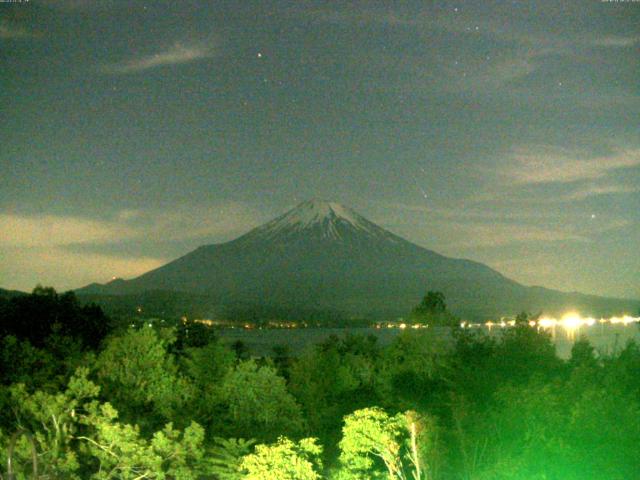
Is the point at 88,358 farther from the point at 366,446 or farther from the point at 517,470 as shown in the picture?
the point at 517,470

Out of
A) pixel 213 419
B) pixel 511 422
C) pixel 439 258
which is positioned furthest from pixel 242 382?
pixel 439 258

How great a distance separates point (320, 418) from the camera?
22.1 meters

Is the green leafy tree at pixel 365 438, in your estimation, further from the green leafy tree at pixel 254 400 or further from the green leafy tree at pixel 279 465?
the green leafy tree at pixel 254 400

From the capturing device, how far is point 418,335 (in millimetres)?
34125

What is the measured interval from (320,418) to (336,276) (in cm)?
10890

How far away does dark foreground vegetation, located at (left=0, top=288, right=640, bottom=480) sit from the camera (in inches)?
443

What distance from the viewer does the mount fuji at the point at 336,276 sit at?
11925 centimetres

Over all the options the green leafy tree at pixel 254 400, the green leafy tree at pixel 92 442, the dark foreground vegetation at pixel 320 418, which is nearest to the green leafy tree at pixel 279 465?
the dark foreground vegetation at pixel 320 418

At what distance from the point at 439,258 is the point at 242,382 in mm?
122052

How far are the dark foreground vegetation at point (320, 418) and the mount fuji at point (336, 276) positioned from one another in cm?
9070

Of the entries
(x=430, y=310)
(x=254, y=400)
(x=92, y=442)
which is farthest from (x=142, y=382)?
(x=430, y=310)

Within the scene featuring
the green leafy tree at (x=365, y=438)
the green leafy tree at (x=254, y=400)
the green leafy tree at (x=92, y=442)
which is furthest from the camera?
the green leafy tree at (x=254, y=400)

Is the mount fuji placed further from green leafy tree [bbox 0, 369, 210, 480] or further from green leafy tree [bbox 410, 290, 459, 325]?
green leafy tree [bbox 0, 369, 210, 480]

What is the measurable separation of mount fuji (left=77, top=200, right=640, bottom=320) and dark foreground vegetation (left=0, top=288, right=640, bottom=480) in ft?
298
